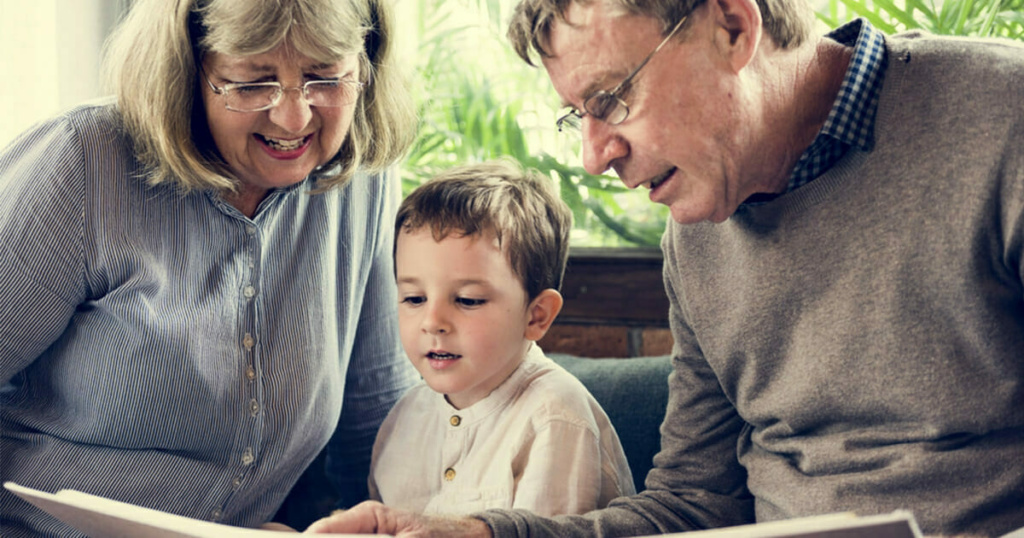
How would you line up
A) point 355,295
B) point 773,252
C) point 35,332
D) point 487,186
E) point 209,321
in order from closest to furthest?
point 773,252 → point 35,332 → point 209,321 → point 487,186 → point 355,295

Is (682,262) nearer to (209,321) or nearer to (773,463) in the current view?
(773,463)

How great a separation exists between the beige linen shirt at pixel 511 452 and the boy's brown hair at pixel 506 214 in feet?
0.58

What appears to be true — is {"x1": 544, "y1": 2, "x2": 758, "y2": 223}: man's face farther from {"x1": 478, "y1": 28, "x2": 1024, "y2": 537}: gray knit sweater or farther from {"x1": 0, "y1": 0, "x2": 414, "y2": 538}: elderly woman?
{"x1": 0, "y1": 0, "x2": 414, "y2": 538}: elderly woman

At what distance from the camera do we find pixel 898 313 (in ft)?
3.91

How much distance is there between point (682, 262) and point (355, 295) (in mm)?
647

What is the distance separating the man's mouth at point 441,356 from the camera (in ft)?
5.12

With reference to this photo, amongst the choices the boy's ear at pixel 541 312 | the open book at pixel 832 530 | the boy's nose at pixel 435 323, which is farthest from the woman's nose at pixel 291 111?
the open book at pixel 832 530

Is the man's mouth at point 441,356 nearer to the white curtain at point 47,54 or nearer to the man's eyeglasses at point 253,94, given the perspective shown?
the man's eyeglasses at point 253,94

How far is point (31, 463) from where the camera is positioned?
1485 millimetres

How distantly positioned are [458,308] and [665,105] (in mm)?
517

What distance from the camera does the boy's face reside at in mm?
1542

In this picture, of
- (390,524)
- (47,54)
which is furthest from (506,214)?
(47,54)

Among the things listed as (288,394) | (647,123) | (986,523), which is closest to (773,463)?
(986,523)

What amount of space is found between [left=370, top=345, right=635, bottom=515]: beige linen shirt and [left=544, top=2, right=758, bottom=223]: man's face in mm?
415
